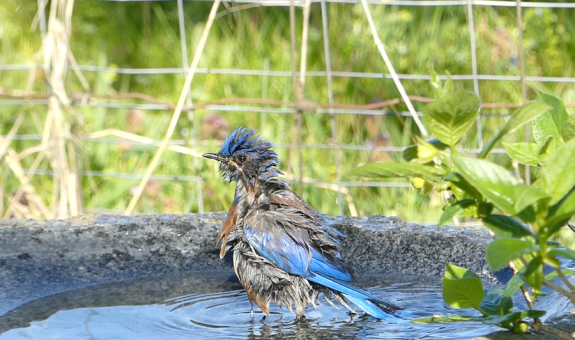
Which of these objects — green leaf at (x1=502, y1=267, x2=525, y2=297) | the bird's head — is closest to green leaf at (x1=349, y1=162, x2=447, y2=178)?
green leaf at (x1=502, y1=267, x2=525, y2=297)

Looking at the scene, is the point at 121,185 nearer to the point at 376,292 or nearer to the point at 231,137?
the point at 231,137

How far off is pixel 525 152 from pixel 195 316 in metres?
1.28

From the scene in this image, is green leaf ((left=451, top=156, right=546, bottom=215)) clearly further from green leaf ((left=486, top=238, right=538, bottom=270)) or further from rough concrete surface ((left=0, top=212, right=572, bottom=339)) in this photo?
rough concrete surface ((left=0, top=212, right=572, bottom=339))

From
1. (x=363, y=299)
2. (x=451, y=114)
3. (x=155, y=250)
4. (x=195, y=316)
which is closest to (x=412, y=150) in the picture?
(x=451, y=114)

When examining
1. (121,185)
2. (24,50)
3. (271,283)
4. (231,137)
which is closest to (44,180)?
(121,185)

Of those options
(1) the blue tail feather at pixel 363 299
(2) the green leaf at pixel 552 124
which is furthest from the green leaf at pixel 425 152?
(1) the blue tail feather at pixel 363 299

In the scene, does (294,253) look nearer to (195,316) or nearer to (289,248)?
(289,248)

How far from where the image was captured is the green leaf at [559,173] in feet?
4.50

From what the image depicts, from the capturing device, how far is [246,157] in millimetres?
3242

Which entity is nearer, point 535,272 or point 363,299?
point 535,272

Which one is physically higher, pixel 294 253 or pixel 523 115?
pixel 523 115

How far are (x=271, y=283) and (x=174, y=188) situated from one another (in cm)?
265

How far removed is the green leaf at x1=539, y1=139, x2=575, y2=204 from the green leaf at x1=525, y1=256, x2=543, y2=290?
0.37 feet

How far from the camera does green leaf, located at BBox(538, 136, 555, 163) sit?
64.4 inches
